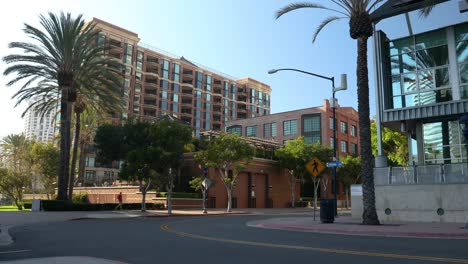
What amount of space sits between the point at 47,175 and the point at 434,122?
47163 mm

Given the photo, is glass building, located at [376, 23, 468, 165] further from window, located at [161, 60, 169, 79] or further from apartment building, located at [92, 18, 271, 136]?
window, located at [161, 60, 169, 79]

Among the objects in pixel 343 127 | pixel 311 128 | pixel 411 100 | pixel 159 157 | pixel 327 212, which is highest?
pixel 343 127

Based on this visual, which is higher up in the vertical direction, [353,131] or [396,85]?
[353,131]

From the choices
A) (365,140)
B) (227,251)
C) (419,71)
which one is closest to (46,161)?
(365,140)

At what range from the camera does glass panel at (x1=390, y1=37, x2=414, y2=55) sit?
26.3 metres

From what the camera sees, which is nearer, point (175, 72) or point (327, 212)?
point (327, 212)

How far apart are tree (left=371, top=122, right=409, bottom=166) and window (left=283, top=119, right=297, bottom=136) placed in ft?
111

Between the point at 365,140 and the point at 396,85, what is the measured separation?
7624 millimetres

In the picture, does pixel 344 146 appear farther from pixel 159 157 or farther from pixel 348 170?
pixel 159 157

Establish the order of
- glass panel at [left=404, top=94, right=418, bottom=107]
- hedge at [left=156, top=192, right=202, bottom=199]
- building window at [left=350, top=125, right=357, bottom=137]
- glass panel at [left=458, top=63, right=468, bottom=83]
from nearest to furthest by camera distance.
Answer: glass panel at [left=458, top=63, right=468, bottom=83] → glass panel at [left=404, top=94, right=418, bottom=107] → hedge at [left=156, top=192, right=202, bottom=199] → building window at [left=350, top=125, right=357, bottom=137]

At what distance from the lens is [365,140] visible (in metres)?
20.7

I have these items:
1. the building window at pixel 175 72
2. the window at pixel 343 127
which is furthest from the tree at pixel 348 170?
the building window at pixel 175 72

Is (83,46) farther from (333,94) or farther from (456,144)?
(456,144)

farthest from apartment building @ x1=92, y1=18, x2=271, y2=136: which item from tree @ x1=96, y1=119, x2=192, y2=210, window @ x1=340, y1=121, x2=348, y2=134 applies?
tree @ x1=96, y1=119, x2=192, y2=210
